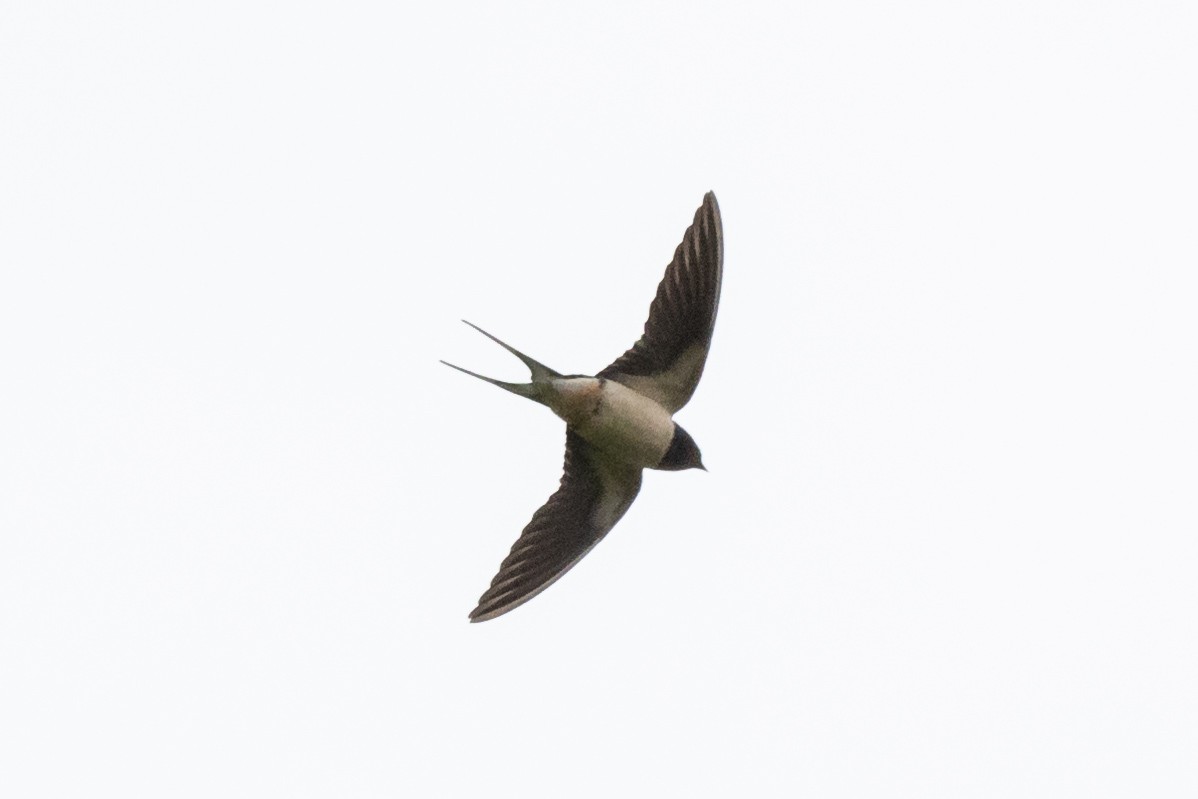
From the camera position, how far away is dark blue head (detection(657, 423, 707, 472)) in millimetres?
7051

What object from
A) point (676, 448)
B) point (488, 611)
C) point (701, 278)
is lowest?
point (488, 611)

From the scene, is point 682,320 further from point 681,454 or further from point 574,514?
point 574,514

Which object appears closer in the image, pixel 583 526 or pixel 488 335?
pixel 488 335

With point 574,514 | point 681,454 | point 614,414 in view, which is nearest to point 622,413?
point 614,414

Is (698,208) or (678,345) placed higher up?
(698,208)

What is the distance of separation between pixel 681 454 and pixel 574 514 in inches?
20.3

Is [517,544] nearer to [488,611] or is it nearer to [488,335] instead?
[488,611]

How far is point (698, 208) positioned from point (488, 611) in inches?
69.2

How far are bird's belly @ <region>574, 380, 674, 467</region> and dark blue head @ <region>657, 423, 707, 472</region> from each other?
32 mm

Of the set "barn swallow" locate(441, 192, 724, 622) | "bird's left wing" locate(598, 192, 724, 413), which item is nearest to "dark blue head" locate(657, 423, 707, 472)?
"barn swallow" locate(441, 192, 724, 622)

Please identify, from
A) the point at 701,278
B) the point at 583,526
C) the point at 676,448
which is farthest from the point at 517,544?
the point at 701,278

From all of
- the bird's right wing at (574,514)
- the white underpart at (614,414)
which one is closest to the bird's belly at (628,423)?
the white underpart at (614,414)

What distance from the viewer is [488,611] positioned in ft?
22.9

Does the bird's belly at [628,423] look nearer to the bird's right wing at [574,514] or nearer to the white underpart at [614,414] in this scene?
the white underpart at [614,414]
